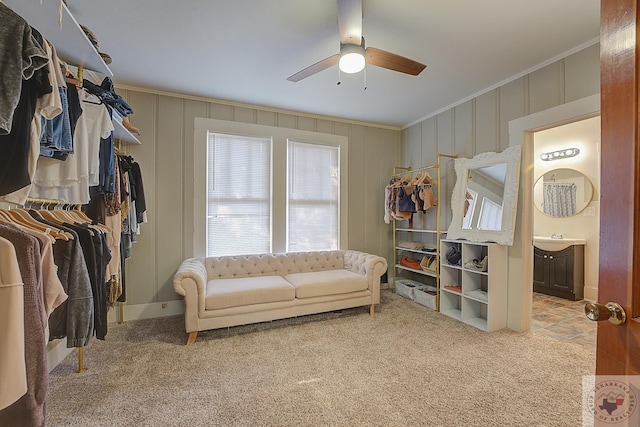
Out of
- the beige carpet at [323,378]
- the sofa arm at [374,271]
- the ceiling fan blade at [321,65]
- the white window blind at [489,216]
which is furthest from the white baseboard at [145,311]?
the white window blind at [489,216]

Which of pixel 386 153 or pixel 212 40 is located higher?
pixel 212 40

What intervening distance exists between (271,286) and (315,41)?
92.3 inches

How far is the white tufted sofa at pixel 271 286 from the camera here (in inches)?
105

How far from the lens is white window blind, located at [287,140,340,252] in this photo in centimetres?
407

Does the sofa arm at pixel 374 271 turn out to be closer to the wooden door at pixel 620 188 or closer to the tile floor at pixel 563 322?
the tile floor at pixel 563 322

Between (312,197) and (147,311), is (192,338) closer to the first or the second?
(147,311)

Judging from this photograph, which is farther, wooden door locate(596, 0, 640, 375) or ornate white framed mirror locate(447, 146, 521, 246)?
ornate white framed mirror locate(447, 146, 521, 246)

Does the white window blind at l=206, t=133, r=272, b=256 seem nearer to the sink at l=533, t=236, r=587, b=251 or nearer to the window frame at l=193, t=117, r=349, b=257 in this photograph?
the window frame at l=193, t=117, r=349, b=257

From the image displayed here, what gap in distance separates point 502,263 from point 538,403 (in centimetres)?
156

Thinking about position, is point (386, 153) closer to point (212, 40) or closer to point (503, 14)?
point (503, 14)

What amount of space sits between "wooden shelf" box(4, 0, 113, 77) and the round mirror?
221 inches

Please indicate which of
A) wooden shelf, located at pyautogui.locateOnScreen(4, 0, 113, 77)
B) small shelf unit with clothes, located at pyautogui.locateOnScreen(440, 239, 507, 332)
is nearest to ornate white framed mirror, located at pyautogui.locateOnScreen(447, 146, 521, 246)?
small shelf unit with clothes, located at pyautogui.locateOnScreen(440, 239, 507, 332)

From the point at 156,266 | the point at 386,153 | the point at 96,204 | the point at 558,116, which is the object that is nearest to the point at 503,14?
the point at 558,116

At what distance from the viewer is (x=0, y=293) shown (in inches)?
32.9
